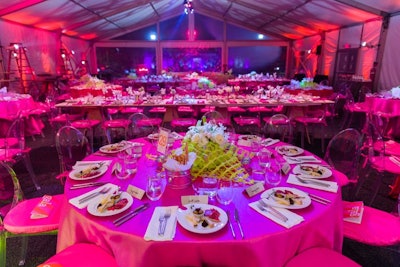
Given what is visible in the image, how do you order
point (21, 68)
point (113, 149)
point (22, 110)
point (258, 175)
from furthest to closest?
point (21, 68) < point (22, 110) < point (113, 149) < point (258, 175)

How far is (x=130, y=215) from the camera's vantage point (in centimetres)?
142

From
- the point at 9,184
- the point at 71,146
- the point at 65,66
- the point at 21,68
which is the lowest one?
the point at 9,184

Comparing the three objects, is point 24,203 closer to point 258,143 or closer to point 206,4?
point 258,143

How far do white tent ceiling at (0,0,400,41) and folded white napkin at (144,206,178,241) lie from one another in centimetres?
791

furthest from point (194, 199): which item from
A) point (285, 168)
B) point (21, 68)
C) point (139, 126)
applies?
point (21, 68)

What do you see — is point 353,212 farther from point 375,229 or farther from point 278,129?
point 278,129

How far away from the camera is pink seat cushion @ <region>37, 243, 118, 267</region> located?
4.70 ft

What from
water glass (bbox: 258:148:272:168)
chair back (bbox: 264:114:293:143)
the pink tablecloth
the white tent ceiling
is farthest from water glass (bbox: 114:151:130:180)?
the white tent ceiling

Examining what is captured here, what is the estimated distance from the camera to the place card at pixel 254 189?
5.30 feet

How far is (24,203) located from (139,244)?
1.36m

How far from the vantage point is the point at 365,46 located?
8977 mm

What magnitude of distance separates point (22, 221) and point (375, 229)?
7.65 feet

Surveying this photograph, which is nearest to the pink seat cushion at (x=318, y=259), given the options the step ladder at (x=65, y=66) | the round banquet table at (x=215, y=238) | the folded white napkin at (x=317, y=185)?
the round banquet table at (x=215, y=238)

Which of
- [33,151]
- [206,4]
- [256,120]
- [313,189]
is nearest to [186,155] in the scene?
[313,189]
